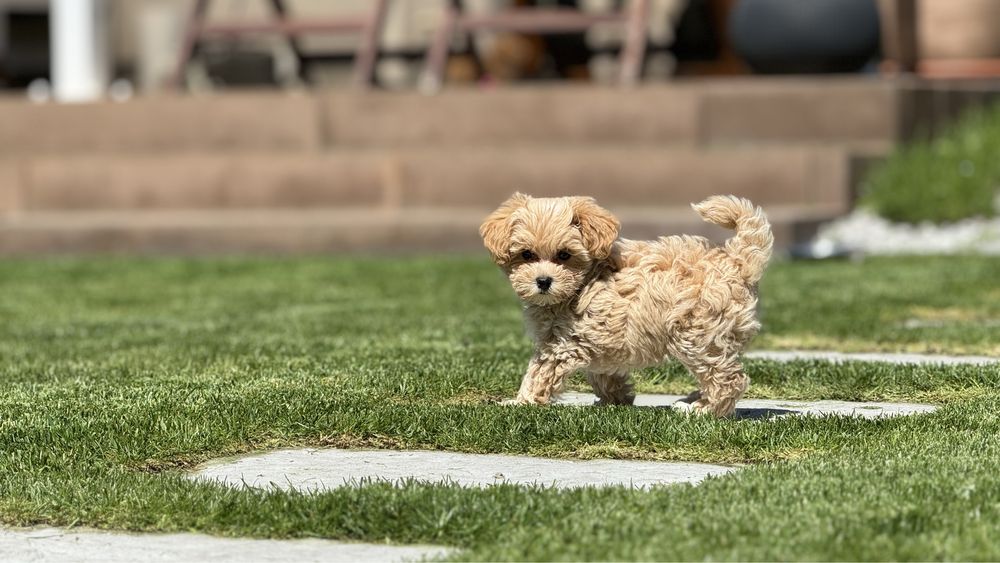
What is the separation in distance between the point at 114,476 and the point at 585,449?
5.08ft

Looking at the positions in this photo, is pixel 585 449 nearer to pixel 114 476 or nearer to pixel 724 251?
pixel 724 251

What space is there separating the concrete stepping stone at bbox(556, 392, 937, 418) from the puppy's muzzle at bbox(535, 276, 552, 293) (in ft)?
2.03

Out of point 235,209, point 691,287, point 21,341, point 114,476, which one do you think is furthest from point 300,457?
point 235,209

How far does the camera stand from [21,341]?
32.4 ft

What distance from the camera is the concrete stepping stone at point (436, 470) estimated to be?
5.41 m

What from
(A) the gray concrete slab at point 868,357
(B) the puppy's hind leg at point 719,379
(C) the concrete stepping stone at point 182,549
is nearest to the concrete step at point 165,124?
(A) the gray concrete slab at point 868,357

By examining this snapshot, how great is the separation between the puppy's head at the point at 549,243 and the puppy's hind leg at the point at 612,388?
482 mm

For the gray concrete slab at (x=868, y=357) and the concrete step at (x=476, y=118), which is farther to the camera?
the concrete step at (x=476, y=118)

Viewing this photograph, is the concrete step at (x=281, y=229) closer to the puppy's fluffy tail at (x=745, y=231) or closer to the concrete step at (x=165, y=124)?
the concrete step at (x=165, y=124)

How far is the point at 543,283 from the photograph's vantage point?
253 inches

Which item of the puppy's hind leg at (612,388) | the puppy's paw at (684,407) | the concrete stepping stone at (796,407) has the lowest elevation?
the concrete stepping stone at (796,407)

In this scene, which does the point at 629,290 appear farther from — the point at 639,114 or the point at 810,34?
the point at 810,34

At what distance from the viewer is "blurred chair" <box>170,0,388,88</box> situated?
17.1 m

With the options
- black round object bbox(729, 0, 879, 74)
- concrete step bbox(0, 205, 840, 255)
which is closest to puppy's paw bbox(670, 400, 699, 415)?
concrete step bbox(0, 205, 840, 255)
